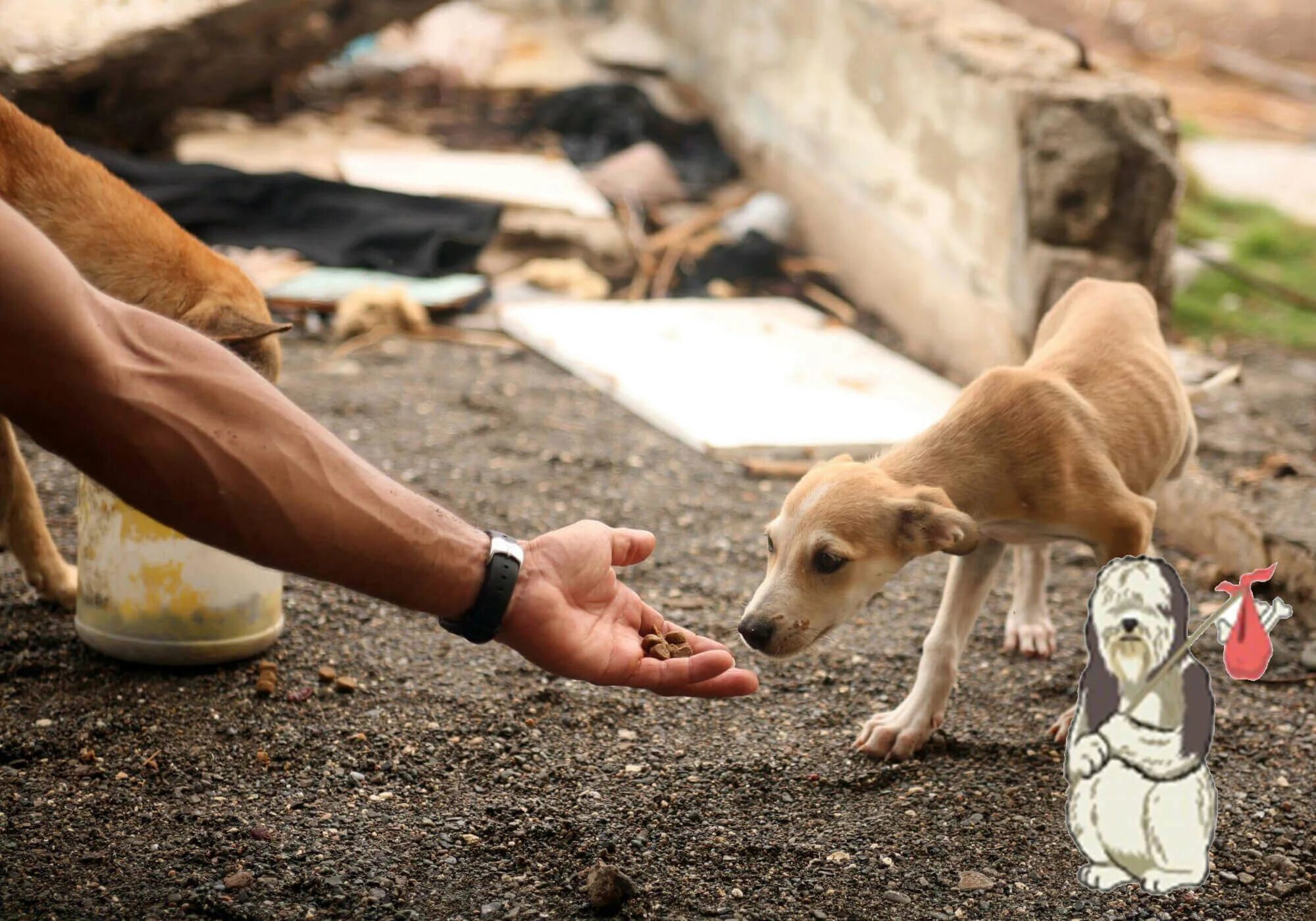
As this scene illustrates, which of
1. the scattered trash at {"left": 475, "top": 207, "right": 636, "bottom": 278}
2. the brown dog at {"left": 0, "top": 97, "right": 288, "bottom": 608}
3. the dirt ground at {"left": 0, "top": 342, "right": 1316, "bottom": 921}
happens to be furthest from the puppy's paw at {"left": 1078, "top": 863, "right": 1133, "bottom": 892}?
the scattered trash at {"left": 475, "top": 207, "right": 636, "bottom": 278}

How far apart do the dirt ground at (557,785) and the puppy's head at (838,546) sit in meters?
0.45

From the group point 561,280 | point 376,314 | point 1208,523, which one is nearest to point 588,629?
point 1208,523

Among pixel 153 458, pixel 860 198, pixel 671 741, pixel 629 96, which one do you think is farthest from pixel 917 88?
pixel 153 458

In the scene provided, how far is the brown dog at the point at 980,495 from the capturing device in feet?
8.97

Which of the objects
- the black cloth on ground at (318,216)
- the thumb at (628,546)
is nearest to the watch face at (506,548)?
the thumb at (628,546)

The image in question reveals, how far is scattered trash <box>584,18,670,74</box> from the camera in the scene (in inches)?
378

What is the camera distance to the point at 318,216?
7027 mm

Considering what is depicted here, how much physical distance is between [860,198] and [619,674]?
16.5 feet

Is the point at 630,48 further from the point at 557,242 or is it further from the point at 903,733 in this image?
the point at 903,733

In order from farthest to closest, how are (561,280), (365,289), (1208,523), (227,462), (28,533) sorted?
(561,280) → (365,289) → (1208,523) → (28,533) → (227,462)

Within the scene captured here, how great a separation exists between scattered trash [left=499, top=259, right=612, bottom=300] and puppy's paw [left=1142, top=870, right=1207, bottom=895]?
5.37 meters

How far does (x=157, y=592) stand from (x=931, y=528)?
1.85 meters

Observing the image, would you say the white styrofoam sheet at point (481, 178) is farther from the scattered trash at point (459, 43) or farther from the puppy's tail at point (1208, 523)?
the puppy's tail at point (1208, 523)

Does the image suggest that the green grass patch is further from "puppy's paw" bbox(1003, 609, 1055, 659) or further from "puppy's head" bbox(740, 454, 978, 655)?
"puppy's head" bbox(740, 454, 978, 655)
